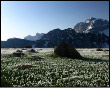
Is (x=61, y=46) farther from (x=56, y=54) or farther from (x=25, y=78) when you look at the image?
(x=25, y=78)

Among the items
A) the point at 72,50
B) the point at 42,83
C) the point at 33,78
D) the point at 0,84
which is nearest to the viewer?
the point at 0,84

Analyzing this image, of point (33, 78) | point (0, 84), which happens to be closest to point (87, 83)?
point (33, 78)

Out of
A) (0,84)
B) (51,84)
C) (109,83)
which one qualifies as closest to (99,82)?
(109,83)

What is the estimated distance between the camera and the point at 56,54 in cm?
5212

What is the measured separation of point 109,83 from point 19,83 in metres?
7.39

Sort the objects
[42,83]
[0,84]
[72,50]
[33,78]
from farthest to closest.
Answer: [72,50] < [33,78] < [42,83] < [0,84]

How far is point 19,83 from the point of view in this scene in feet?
58.2

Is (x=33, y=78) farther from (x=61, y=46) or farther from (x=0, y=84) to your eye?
(x=61, y=46)

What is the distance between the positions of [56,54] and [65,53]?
2.51 metres

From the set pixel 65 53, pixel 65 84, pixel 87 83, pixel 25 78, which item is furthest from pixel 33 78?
pixel 65 53

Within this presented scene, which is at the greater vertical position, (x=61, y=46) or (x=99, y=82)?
(x=61, y=46)

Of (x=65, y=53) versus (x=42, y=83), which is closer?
(x=42, y=83)

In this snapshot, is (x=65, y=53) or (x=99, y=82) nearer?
(x=99, y=82)

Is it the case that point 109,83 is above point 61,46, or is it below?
below
